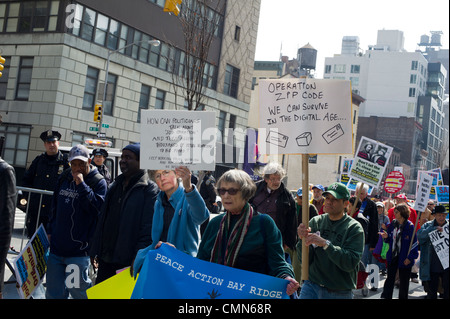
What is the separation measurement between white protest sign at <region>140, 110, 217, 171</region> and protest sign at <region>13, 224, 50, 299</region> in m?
1.84

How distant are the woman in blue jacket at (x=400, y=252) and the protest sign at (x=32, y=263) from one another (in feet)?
21.0

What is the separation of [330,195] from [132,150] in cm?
200

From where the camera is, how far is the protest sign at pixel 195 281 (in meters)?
4.04

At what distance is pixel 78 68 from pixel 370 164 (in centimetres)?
2259

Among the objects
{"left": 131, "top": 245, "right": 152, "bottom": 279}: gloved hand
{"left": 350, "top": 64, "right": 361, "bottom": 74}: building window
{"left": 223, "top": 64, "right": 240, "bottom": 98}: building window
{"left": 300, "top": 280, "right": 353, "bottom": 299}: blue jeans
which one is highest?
{"left": 350, "top": 64, "right": 361, "bottom": 74}: building window

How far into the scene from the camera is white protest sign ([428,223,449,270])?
10.1 metres

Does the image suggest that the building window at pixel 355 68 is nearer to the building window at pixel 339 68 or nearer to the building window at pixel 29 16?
the building window at pixel 339 68

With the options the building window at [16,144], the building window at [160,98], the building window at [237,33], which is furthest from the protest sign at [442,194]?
the building window at [237,33]

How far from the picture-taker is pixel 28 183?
8617 millimetres

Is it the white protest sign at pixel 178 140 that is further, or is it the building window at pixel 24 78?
the building window at pixel 24 78

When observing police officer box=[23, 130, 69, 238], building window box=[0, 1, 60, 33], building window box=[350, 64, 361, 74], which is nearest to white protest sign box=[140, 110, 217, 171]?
police officer box=[23, 130, 69, 238]

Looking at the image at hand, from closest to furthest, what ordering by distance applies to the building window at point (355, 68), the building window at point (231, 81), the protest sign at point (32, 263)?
the protest sign at point (32, 263) < the building window at point (231, 81) < the building window at point (355, 68)

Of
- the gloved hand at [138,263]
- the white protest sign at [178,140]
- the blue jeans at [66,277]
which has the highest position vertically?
the white protest sign at [178,140]

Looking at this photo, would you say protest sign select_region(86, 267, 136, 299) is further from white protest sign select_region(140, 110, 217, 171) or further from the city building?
the city building
